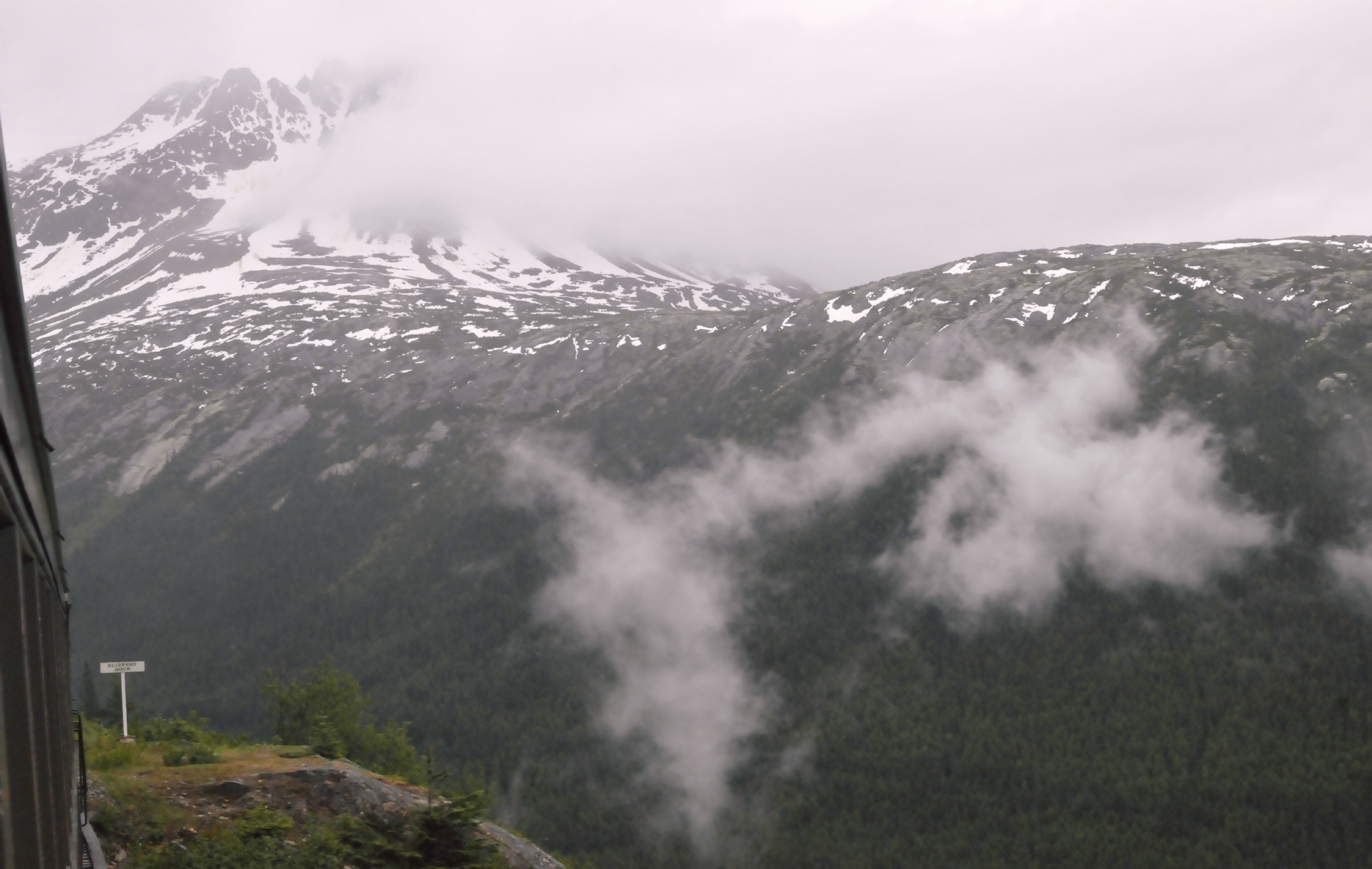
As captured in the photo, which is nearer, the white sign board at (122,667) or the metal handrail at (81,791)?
the metal handrail at (81,791)

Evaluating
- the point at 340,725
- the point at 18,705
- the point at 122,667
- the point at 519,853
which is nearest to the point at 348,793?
the point at 519,853

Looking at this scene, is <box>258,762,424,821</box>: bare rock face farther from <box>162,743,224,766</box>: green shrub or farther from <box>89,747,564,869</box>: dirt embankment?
<box>162,743,224,766</box>: green shrub

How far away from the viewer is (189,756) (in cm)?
3039

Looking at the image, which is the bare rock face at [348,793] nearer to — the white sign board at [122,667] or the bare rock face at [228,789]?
the bare rock face at [228,789]

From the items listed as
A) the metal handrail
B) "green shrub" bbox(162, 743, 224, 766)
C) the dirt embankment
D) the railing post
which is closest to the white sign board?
"green shrub" bbox(162, 743, 224, 766)

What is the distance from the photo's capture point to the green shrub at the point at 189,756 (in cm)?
3012

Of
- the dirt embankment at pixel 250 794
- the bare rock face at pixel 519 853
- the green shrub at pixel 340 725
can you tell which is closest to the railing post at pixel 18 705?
the dirt embankment at pixel 250 794

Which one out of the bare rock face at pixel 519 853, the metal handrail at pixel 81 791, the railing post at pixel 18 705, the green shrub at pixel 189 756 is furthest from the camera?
the bare rock face at pixel 519 853

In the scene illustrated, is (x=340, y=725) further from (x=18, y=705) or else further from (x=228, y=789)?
(x=18, y=705)

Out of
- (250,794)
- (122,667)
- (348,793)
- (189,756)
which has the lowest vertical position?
(348,793)

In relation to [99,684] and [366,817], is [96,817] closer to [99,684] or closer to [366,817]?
[366,817]

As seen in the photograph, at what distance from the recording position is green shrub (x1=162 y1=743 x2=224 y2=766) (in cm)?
3012

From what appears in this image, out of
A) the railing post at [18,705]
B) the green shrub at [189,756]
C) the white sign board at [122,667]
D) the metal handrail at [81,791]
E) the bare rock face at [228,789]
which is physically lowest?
the green shrub at [189,756]

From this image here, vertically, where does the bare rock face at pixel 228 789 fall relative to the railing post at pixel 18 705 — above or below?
below
